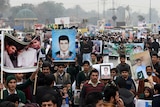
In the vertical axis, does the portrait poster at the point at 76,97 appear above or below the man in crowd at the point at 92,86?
below

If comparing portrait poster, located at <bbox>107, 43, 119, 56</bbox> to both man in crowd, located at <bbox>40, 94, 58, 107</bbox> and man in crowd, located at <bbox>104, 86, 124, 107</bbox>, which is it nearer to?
man in crowd, located at <bbox>104, 86, 124, 107</bbox>

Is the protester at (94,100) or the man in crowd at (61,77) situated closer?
the protester at (94,100)

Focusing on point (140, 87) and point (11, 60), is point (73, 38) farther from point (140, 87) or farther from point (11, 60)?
point (11, 60)

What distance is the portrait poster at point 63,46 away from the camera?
875 centimetres

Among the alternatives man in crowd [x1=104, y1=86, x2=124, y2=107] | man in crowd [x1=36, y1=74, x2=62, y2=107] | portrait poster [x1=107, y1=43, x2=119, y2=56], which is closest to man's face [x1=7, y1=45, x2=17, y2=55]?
man in crowd [x1=36, y1=74, x2=62, y2=107]

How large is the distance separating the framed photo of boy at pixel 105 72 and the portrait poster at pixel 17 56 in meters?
1.80

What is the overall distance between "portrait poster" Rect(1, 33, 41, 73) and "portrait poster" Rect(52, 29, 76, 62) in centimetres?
250

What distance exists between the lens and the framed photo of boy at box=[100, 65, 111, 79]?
304 inches

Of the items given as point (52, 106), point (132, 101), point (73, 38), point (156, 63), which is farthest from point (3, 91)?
point (156, 63)

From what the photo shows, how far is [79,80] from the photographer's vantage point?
7953 mm

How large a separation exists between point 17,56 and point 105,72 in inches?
91.3

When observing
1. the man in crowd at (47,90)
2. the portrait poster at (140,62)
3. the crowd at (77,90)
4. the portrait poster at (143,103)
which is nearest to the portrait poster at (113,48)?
the crowd at (77,90)

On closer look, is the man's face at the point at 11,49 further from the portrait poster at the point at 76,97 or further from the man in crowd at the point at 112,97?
the portrait poster at the point at 76,97

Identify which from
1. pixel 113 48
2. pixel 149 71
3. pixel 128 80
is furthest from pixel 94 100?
pixel 113 48
